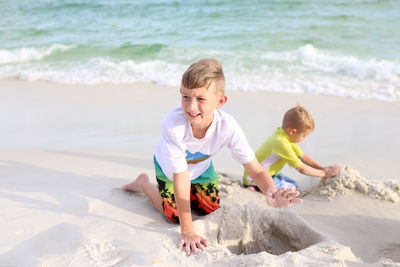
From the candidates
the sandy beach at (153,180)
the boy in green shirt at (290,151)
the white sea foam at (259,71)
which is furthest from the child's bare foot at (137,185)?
the white sea foam at (259,71)

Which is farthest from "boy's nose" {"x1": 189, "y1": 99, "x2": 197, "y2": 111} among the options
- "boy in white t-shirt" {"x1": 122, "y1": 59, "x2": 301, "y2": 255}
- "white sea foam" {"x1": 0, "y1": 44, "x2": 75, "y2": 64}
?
"white sea foam" {"x1": 0, "y1": 44, "x2": 75, "y2": 64}

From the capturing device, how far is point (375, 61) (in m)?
7.48

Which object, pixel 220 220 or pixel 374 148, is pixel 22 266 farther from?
pixel 374 148

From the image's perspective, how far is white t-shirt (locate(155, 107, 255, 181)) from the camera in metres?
2.34

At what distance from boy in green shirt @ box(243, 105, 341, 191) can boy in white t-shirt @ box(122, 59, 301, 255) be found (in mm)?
970

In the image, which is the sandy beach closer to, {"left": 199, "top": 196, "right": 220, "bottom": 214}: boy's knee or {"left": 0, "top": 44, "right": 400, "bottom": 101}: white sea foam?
{"left": 199, "top": 196, "right": 220, "bottom": 214}: boy's knee

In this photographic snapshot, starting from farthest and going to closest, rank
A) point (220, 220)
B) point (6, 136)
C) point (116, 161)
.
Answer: point (6, 136) < point (116, 161) < point (220, 220)

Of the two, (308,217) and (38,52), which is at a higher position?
(38,52)

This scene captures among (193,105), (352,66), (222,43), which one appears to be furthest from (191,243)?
(222,43)

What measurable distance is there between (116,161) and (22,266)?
190 cm

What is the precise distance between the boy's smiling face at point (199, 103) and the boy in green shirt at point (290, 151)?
1303 mm

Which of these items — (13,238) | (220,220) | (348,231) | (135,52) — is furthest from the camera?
(135,52)

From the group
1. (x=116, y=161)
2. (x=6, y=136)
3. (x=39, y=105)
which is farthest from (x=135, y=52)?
(x=116, y=161)

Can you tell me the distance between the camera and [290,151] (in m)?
3.41
